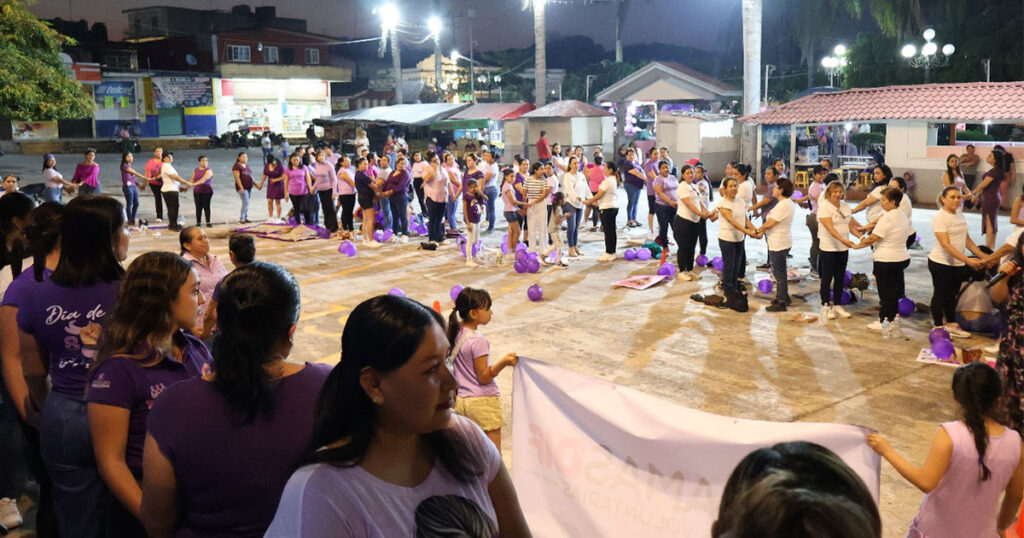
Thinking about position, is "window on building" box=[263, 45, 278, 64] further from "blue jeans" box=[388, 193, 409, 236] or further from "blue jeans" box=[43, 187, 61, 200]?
"blue jeans" box=[388, 193, 409, 236]

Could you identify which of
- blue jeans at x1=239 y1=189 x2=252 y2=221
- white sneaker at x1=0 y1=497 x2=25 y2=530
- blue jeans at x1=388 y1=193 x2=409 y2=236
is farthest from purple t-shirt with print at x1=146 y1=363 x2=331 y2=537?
blue jeans at x1=239 y1=189 x2=252 y2=221

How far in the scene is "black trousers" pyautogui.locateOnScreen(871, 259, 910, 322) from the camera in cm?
959

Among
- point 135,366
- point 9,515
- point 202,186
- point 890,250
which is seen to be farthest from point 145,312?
point 202,186

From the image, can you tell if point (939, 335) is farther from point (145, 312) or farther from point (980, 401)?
point (145, 312)

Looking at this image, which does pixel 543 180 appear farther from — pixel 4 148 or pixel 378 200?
pixel 4 148

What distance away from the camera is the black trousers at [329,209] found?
59.8 feet

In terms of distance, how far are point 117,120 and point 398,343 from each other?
61.9m

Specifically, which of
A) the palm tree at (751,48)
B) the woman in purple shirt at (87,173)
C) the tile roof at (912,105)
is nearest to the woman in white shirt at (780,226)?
the tile roof at (912,105)

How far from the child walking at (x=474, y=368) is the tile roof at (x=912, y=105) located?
62.7ft

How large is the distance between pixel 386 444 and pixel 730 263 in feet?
32.7

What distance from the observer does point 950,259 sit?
9.49 m

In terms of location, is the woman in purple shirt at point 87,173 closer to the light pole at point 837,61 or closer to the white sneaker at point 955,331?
the white sneaker at point 955,331

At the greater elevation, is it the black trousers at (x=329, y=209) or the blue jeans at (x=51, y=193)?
the blue jeans at (x=51, y=193)

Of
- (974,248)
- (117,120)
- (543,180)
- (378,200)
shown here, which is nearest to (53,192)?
(378,200)
